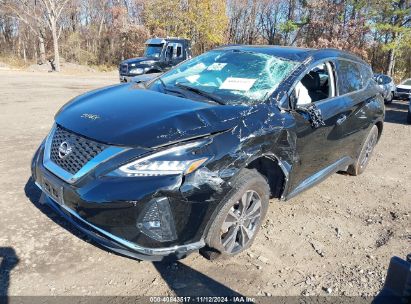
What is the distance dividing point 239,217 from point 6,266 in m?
1.87

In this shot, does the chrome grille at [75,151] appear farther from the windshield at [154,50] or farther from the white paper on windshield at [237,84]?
the windshield at [154,50]

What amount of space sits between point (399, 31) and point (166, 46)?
16453mm

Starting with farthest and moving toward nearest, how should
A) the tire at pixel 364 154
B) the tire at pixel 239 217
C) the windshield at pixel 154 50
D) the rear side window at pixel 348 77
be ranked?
the windshield at pixel 154 50, the tire at pixel 364 154, the rear side window at pixel 348 77, the tire at pixel 239 217

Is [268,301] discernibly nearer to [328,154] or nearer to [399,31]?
[328,154]

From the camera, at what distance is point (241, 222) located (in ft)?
10.4

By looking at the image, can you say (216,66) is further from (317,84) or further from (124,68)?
(124,68)

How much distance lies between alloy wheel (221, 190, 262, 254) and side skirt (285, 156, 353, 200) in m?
0.50

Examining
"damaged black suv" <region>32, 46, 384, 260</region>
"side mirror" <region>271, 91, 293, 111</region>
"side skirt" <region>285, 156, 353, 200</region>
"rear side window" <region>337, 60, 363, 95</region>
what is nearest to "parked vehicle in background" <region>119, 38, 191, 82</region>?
"rear side window" <region>337, 60, 363, 95</region>

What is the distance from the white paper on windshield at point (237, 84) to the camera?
3.54 meters

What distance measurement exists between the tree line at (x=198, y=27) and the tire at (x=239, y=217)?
24.0m

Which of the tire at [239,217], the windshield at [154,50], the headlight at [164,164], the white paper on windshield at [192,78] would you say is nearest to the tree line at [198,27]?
the windshield at [154,50]

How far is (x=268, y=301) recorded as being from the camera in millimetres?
2766

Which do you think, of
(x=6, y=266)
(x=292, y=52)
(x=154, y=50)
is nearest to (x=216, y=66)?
→ (x=292, y=52)

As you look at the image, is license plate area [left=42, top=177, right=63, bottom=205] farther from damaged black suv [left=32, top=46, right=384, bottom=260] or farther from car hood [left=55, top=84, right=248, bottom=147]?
car hood [left=55, top=84, right=248, bottom=147]
